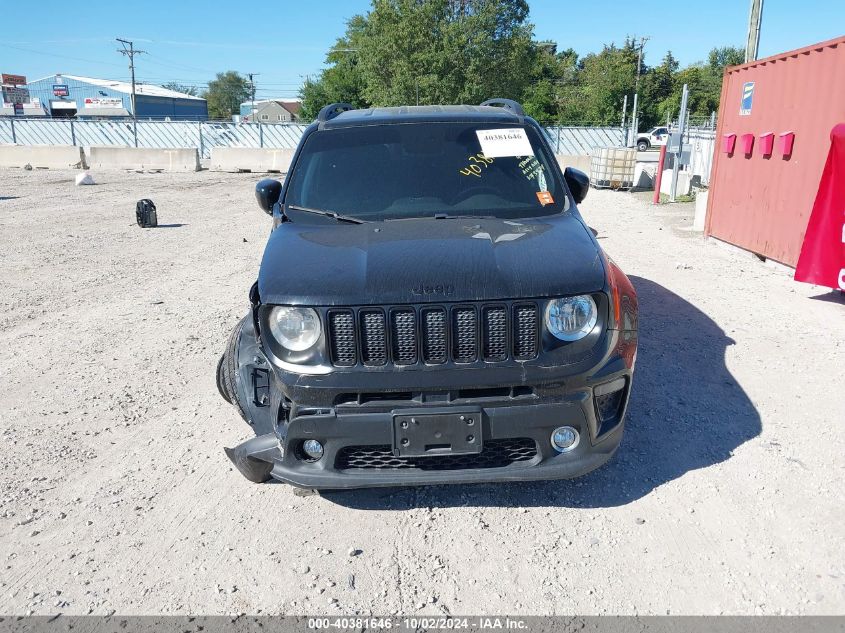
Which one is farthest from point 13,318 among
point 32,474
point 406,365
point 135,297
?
point 406,365

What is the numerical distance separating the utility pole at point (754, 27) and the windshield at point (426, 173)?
13.8 metres

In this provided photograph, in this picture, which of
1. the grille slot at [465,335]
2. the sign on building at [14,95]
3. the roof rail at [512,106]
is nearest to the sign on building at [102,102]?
the sign on building at [14,95]

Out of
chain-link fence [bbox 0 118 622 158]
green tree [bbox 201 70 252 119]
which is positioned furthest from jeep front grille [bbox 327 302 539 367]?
green tree [bbox 201 70 252 119]

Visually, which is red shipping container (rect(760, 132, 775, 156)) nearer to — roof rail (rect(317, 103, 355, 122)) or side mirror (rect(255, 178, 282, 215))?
roof rail (rect(317, 103, 355, 122))

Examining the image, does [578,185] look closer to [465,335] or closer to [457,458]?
[465,335]

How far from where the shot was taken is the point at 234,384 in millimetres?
3676

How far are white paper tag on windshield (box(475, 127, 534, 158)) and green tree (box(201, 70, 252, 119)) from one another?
425 feet

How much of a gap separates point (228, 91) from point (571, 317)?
450ft

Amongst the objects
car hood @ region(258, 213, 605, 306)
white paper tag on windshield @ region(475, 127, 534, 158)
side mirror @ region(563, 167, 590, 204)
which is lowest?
car hood @ region(258, 213, 605, 306)

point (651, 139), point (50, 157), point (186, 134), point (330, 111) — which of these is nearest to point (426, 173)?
point (330, 111)

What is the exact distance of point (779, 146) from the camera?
9.11 meters

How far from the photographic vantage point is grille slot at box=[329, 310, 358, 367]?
3016 mm

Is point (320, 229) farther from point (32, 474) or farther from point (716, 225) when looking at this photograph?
point (716, 225)

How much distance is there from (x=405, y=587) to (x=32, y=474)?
2.34 metres
